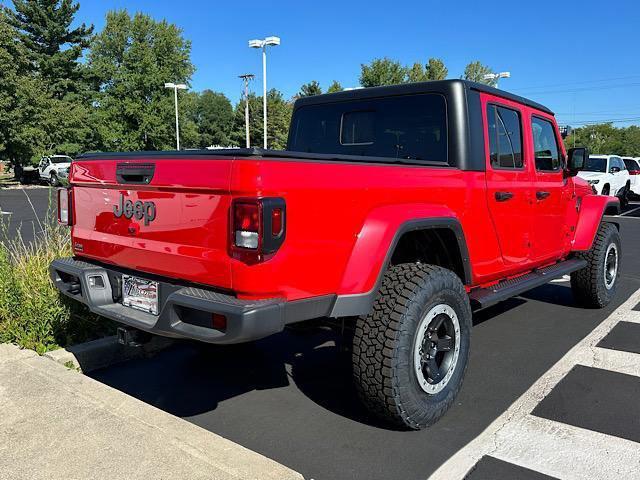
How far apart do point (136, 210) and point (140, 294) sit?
466 mm

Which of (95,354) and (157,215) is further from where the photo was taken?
(95,354)

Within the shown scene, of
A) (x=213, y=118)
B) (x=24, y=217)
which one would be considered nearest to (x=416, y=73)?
(x=24, y=217)

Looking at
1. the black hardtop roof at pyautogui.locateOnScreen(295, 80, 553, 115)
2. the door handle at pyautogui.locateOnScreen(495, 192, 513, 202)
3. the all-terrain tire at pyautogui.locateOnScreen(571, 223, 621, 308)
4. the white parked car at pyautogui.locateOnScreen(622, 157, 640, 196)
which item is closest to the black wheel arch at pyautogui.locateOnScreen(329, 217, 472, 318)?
the door handle at pyautogui.locateOnScreen(495, 192, 513, 202)

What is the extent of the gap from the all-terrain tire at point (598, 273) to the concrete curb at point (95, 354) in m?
4.23

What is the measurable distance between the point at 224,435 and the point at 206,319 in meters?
0.97

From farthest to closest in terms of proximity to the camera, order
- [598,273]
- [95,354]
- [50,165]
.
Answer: [50,165] < [598,273] < [95,354]

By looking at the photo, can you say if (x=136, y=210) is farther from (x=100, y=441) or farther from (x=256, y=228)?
(x=100, y=441)

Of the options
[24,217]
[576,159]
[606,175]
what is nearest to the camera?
[576,159]

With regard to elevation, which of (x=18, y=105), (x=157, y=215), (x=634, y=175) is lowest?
(x=157, y=215)

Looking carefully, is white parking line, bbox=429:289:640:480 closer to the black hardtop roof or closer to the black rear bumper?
the black rear bumper

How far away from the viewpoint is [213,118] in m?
96.8

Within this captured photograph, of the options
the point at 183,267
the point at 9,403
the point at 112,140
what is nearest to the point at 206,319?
the point at 183,267

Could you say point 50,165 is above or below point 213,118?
below

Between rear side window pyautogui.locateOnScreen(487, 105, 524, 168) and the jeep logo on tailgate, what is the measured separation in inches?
96.5
